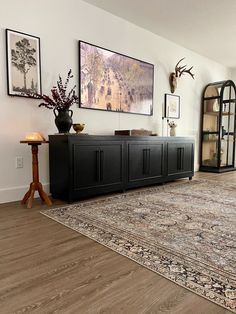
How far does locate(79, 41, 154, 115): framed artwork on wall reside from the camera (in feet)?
11.0

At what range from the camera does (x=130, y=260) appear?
145cm

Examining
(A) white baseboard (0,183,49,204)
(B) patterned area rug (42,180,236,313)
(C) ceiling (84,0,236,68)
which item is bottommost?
(B) patterned area rug (42,180,236,313)

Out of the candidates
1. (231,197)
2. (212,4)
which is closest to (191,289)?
(231,197)

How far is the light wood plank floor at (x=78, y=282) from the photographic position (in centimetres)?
105

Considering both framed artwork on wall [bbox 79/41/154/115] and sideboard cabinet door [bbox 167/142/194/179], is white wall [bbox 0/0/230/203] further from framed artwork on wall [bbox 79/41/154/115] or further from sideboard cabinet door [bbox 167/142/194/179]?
sideboard cabinet door [bbox 167/142/194/179]

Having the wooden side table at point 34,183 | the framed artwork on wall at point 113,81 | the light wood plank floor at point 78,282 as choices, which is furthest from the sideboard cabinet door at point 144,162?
the light wood plank floor at point 78,282

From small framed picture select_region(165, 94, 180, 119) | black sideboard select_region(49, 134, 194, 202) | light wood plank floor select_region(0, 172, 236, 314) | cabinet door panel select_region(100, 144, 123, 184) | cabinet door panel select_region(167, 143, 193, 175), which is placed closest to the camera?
light wood plank floor select_region(0, 172, 236, 314)

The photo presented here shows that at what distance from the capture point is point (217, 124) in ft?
17.8

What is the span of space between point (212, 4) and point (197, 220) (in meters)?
2.97

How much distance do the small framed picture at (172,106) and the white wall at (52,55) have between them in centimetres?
33

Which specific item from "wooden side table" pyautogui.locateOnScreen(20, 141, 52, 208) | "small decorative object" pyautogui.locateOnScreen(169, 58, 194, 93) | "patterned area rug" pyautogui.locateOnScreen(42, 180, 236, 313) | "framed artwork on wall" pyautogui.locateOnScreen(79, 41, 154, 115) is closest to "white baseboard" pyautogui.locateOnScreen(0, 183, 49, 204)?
"wooden side table" pyautogui.locateOnScreen(20, 141, 52, 208)

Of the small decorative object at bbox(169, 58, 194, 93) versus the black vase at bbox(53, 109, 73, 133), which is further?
the small decorative object at bbox(169, 58, 194, 93)

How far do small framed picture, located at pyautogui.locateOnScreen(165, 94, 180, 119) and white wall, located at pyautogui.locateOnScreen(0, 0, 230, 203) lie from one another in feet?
1.07

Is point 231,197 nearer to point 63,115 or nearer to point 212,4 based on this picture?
point 63,115
